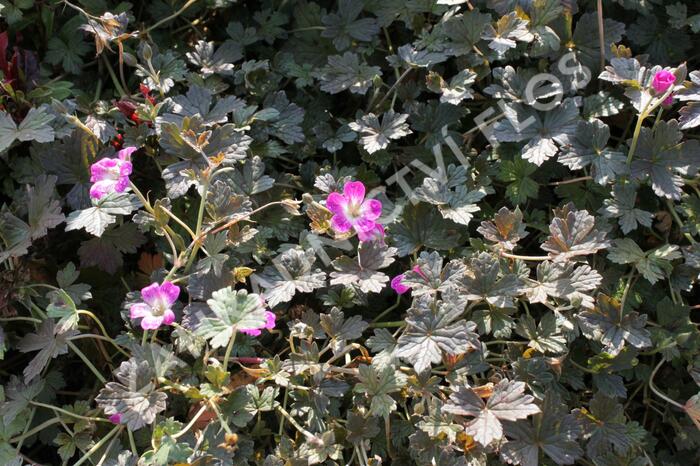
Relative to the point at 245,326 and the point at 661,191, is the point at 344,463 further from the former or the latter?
the point at 661,191

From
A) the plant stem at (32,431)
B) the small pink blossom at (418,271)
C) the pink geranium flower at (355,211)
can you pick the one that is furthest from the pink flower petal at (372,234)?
the plant stem at (32,431)

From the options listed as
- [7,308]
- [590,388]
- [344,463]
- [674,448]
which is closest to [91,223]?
[7,308]

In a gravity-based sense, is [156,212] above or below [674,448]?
above

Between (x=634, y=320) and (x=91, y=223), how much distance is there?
1.22m

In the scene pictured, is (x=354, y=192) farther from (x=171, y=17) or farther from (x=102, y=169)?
(x=171, y=17)

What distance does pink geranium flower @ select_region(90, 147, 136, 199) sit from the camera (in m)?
1.71

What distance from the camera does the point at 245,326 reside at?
1500 mm

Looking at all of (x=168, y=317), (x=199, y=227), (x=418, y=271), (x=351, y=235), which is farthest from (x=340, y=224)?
(x=168, y=317)

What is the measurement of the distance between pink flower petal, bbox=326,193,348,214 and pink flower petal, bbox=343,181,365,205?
13 mm

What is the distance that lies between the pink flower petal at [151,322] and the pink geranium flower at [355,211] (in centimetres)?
42

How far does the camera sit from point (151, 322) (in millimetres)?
1604

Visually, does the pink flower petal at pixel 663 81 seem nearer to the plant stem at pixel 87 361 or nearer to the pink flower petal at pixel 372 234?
the pink flower petal at pixel 372 234

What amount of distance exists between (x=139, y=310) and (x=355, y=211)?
51 centimetres

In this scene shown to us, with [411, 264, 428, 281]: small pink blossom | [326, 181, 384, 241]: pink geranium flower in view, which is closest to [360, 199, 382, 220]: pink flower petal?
[326, 181, 384, 241]: pink geranium flower
